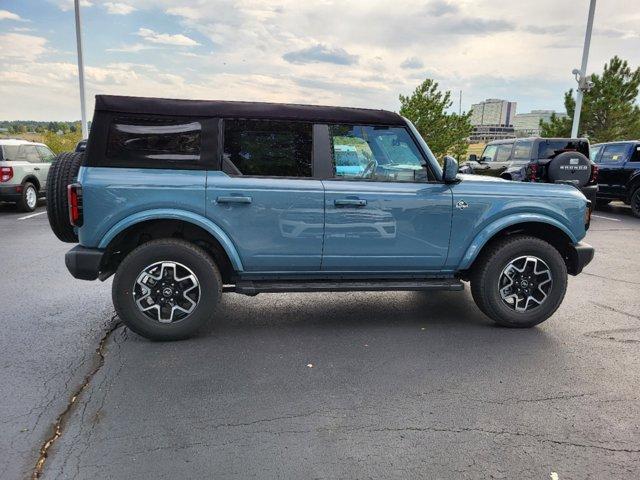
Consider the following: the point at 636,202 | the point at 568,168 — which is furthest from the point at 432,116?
the point at 568,168

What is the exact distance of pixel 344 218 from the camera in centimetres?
403

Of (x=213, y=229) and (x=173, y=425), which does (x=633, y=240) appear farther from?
(x=173, y=425)

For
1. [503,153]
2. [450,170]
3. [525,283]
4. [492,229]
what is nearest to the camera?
[450,170]

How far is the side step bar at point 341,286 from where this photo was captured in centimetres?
400

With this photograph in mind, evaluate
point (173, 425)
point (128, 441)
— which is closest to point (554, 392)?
point (173, 425)

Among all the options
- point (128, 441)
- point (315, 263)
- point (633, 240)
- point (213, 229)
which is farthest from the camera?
point (633, 240)

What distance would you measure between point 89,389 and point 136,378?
11.6 inches

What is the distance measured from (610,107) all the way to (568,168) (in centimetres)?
1898

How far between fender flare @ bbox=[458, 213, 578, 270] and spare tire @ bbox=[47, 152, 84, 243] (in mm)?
3404

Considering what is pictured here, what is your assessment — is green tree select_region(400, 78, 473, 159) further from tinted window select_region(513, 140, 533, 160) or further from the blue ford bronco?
the blue ford bronco

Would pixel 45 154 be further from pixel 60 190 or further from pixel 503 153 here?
pixel 503 153

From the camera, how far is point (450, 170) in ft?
13.5

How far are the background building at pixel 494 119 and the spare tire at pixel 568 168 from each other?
69.5 ft

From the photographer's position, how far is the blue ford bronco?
3803mm
